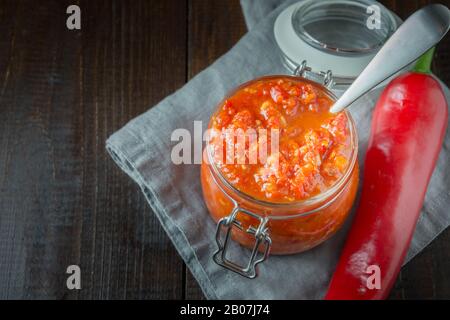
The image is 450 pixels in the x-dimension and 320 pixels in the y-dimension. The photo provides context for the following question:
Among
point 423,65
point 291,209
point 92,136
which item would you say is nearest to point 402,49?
point 423,65

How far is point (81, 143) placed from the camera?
4.24 feet

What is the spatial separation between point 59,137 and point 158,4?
0.42 metres

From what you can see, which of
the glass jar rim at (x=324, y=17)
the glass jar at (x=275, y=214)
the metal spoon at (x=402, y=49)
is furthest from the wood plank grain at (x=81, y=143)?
the metal spoon at (x=402, y=49)

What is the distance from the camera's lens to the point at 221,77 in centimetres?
130

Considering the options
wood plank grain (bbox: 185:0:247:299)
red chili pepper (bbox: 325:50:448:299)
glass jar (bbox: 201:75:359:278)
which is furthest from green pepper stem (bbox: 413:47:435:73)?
wood plank grain (bbox: 185:0:247:299)

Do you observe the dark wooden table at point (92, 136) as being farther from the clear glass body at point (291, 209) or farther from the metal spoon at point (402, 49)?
the metal spoon at point (402, 49)

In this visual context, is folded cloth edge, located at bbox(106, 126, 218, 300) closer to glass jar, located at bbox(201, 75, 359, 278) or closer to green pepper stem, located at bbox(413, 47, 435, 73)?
glass jar, located at bbox(201, 75, 359, 278)

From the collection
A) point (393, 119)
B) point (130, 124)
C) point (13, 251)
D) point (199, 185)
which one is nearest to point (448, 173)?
point (393, 119)

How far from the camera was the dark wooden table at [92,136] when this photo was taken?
1.17 metres

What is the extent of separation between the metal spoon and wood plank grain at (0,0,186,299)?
481 millimetres

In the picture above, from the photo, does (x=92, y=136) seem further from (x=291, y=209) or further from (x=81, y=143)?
(x=291, y=209)

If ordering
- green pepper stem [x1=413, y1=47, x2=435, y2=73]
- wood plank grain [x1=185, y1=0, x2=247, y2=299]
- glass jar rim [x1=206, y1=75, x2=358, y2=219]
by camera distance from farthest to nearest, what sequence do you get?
1. wood plank grain [x1=185, y1=0, x2=247, y2=299]
2. green pepper stem [x1=413, y1=47, x2=435, y2=73]
3. glass jar rim [x1=206, y1=75, x2=358, y2=219]

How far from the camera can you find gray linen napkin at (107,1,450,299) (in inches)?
44.1

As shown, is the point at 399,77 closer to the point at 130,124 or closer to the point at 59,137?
the point at 130,124
